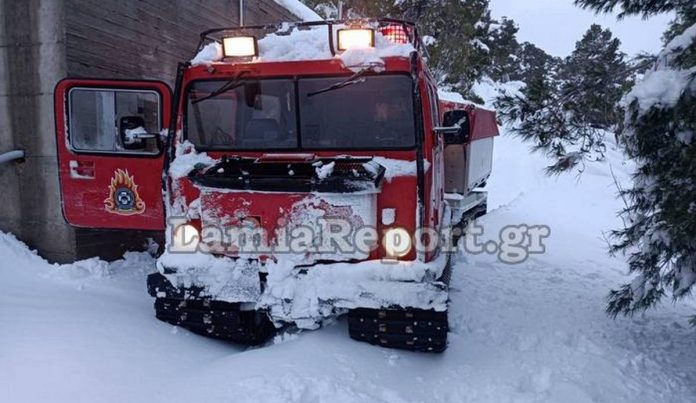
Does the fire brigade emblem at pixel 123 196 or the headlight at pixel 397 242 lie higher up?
the fire brigade emblem at pixel 123 196

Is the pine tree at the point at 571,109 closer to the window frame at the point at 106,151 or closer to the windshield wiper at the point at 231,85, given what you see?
the windshield wiper at the point at 231,85

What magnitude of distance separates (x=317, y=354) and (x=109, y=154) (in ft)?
7.80

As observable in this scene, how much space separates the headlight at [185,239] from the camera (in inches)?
166

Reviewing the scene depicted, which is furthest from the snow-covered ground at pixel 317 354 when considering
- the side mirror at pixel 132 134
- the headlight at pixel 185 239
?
the side mirror at pixel 132 134

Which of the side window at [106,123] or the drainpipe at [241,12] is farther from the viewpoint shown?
the drainpipe at [241,12]

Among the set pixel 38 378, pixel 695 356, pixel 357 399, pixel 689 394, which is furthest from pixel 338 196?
pixel 695 356

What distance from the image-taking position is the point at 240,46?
4270mm

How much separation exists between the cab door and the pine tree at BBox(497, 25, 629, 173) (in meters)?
3.07

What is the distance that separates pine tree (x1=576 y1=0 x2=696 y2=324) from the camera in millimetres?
3021

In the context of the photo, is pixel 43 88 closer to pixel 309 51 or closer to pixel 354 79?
pixel 309 51

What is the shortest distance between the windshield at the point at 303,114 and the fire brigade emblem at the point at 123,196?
0.63 m

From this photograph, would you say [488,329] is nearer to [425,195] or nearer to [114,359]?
[425,195]

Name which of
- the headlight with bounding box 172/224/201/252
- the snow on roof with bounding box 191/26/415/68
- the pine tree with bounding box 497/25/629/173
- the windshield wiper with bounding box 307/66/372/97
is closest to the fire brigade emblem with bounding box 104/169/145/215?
the headlight with bounding box 172/224/201/252

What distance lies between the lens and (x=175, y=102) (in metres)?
4.39
